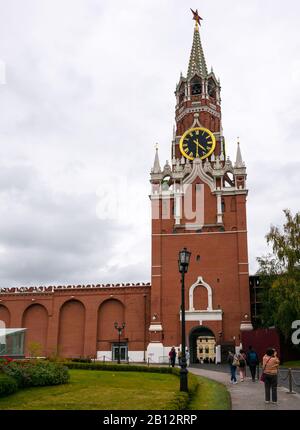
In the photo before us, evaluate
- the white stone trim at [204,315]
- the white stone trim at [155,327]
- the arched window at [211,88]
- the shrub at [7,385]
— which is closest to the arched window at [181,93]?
A: the arched window at [211,88]

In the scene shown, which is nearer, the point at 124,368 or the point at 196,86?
the point at 124,368

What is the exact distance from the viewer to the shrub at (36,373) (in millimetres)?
18734

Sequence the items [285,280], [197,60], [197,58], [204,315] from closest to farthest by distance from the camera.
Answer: [285,280] → [204,315] → [197,60] → [197,58]

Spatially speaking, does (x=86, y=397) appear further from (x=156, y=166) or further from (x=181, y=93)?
(x=181, y=93)

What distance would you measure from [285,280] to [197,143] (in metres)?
21.1

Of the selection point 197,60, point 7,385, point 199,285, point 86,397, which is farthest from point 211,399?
point 197,60

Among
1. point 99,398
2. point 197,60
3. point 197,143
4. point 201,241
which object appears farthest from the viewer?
point 197,60

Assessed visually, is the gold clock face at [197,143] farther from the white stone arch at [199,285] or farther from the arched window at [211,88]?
the white stone arch at [199,285]

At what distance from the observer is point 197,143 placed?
182 ft

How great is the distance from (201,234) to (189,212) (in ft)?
9.63

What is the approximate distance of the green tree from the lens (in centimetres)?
3928

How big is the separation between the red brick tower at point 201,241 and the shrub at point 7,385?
3087 centimetres

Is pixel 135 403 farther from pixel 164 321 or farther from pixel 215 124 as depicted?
pixel 215 124
